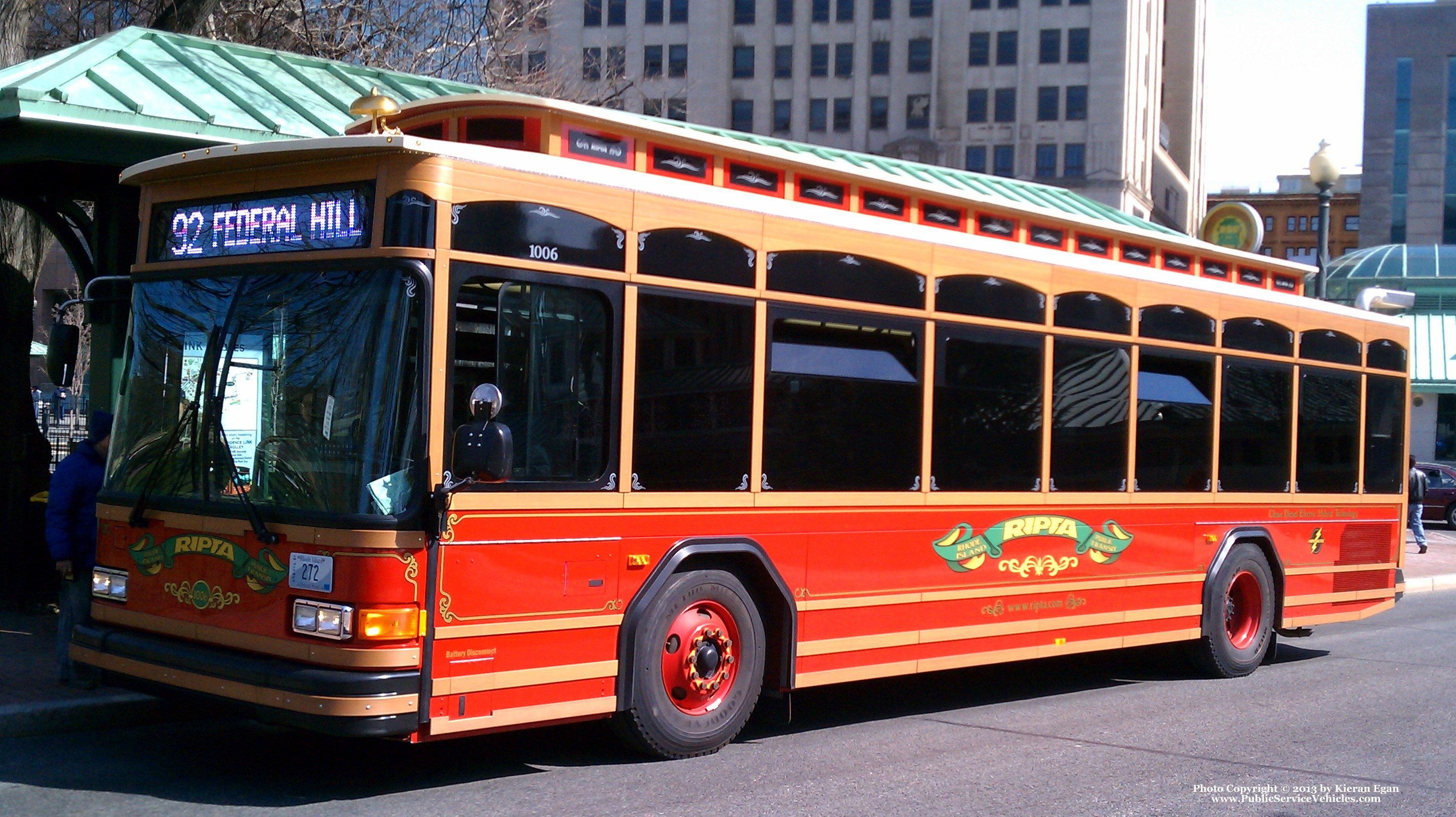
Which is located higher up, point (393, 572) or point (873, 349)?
point (873, 349)

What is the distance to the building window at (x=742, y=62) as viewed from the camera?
7931 centimetres

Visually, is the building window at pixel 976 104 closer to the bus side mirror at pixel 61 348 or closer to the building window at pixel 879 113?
the building window at pixel 879 113

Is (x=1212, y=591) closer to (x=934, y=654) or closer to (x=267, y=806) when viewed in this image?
(x=934, y=654)

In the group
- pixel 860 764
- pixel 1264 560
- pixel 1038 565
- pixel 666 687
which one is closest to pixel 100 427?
pixel 666 687

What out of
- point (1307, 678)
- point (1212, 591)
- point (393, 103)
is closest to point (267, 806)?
point (393, 103)

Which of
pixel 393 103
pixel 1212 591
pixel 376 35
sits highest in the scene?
pixel 376 35

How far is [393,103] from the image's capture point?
7.59 meters

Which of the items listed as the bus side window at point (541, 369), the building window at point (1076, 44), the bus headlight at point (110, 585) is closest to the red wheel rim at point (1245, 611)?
the bus side window at point (541, 369)

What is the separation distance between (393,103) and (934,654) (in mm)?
4561

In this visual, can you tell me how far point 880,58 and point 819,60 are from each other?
3.34m

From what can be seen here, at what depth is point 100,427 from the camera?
28.4 feet

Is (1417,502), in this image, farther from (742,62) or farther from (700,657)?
(742,62)

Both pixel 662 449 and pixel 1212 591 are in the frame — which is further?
pixel 1212 591

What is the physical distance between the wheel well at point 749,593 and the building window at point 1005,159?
231 ft
